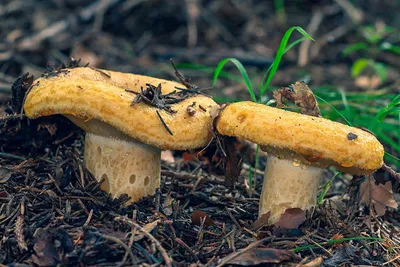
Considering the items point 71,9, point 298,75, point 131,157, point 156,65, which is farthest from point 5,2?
point 131,157

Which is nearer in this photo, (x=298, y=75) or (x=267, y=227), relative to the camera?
(x=267, y=227)

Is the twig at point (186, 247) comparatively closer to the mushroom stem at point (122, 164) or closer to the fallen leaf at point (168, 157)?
the mushroom stem at point (122, 164)

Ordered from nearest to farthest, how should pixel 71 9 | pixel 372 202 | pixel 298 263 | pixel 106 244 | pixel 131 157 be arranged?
pixel 106 244 → pixel 298 263 → pixel 131 157 → pixel 372 202 → pixel 71 9

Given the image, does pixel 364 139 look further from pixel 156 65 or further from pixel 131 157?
pixel 156 65

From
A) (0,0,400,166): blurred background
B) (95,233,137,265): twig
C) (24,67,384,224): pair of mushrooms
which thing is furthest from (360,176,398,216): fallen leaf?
(0,0,400,166): blurred background

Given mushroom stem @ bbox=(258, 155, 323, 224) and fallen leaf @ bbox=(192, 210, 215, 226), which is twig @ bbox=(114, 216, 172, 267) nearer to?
fallen leaf @ bbox=(192, 210, 215, 226)

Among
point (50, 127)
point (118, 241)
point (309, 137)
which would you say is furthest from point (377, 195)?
point (50, 127)
